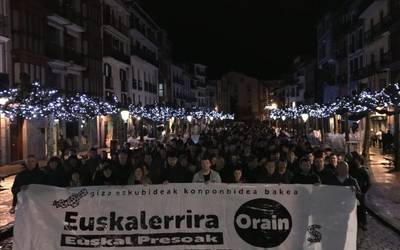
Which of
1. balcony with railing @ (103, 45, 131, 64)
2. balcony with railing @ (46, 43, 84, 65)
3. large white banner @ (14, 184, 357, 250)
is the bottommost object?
large white banner @ (14, 184, 357, 250)

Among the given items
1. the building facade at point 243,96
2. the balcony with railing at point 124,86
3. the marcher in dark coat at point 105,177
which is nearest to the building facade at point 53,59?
the balcony with railing at point 124,86

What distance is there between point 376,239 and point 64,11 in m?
35.2

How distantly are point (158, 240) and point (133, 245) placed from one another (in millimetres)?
356

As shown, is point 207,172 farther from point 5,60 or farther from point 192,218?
point 5,60

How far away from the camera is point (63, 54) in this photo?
43.9 meters

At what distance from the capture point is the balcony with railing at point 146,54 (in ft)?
224

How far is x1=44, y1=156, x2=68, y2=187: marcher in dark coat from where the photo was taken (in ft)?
39.9

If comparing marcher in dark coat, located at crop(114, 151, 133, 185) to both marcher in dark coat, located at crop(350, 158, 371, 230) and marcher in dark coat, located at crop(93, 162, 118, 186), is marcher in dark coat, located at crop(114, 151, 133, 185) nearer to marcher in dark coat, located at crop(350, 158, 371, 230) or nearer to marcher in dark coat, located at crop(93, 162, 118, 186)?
marcher in dark coat, located at crop(93, 162, 118, 186)

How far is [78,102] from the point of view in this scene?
107 ft

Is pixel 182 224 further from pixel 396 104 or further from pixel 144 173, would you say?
pixel 396 104

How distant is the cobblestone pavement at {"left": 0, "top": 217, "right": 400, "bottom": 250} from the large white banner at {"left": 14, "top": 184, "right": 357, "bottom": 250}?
9.93ft

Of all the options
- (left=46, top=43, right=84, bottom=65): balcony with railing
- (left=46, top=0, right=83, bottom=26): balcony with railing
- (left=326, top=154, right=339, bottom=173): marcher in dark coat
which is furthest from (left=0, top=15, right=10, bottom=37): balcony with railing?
(left=326, top=154, right=339, bottom=173): marcher in dark coat

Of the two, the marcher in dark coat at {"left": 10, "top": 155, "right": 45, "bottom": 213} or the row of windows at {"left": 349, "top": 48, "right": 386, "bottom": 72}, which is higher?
the row of windows at {"left": 349, "top": 48, "right": 386, "bottom": 72}

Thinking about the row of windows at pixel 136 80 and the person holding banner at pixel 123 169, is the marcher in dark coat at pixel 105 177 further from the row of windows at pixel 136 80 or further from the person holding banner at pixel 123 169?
the row of windows at pixel 136 80
